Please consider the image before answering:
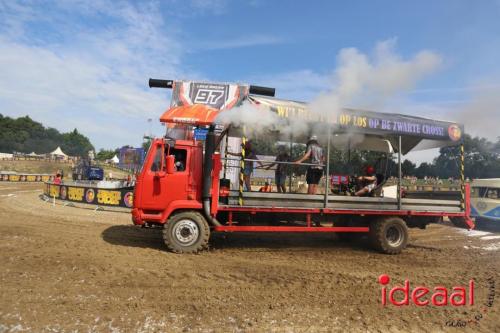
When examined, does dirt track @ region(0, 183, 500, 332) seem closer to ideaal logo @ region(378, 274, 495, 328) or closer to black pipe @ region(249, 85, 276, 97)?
ideaal logo @ region(378, 274, 495, 328)

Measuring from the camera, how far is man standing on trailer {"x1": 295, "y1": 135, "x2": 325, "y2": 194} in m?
7.89

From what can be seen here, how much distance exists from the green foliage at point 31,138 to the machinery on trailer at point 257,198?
372 ft


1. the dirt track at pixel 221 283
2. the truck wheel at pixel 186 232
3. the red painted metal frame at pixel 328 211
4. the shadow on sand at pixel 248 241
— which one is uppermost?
the red painted metal frame at pixel 328 211

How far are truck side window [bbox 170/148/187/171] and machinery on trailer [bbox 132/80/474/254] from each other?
21mm

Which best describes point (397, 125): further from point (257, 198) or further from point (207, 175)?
point (207, 175)

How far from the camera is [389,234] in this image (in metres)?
8.10

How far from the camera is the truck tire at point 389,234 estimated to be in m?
7.91

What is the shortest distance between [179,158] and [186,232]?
1586mm

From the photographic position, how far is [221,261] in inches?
260

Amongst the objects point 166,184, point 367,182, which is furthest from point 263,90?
point 166,184

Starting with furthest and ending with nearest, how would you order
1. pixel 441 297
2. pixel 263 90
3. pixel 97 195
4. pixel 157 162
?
pixel 97 195 < pixel 263 90 < pixel 157 162 < pixel 441 297

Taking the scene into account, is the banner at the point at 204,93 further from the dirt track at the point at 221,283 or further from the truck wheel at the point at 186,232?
the truck wheel at the point at 186,232

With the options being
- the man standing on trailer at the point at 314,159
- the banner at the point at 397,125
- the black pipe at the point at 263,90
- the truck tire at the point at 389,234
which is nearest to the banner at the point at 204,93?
the black pipe at the point at 263,90

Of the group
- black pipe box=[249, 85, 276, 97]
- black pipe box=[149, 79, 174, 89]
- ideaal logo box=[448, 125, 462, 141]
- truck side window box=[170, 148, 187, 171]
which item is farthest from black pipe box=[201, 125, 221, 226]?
black pipe box=[149, 79, 174, 89]
